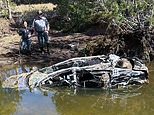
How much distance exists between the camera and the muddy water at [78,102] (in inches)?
436

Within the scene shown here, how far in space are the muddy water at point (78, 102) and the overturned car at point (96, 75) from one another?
24 cm

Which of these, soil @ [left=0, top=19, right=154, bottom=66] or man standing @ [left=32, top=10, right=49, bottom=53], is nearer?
soil @ [left=0, top=19, right=154, bottom=66]

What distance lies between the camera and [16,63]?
1747cm

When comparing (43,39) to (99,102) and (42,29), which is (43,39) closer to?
(42,29)

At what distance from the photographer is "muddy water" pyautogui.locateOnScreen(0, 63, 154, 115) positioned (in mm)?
11086

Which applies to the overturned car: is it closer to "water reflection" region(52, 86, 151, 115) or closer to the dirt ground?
"water reflection" region(52, 86, 151, 115)

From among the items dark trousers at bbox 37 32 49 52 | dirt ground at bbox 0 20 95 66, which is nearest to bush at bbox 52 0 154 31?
dirt ground at bbox 0 20 95 66

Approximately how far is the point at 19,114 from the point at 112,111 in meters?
2.42

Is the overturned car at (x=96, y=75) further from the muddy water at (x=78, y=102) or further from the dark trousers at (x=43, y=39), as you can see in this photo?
the dark trousers at (x=43, y=39)

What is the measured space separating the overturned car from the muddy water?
0.24 meters

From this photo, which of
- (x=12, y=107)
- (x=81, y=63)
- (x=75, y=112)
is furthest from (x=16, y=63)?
(x=75, y=112)

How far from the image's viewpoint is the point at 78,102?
11.9 meters

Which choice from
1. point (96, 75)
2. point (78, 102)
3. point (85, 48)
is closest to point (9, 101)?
point (78, 102)

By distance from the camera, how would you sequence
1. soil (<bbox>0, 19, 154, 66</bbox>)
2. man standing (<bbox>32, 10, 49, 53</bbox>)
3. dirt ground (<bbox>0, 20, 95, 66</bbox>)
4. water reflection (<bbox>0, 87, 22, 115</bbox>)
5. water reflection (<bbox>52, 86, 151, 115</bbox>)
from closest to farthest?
1. water reflection (<bbox>52, 86, 151, 115</bbox>)
2. water reflection (<bbox>0, 87, 22, 115</bbox>)
3. soil (<bbox>0, 19, 154, 66</bbox>)
4. dirt ground (<bbox>0, 20, 95, 66</bbox>)
5. man standing (<bbox>32, 10, 49, 53</bbox>)
